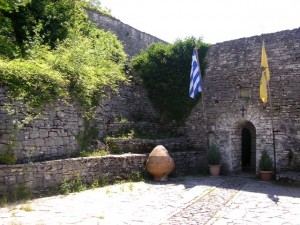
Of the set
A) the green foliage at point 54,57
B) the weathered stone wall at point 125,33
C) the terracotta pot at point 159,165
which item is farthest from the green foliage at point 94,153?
the weathered stone wall at point 125,33

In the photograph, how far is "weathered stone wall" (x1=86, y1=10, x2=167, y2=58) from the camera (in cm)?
1555

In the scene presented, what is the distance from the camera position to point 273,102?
1073 centimetres

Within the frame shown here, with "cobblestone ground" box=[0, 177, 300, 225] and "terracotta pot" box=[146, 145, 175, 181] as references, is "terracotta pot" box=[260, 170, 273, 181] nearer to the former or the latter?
"cobblestone ground" box=[0, 177, 300, 225]

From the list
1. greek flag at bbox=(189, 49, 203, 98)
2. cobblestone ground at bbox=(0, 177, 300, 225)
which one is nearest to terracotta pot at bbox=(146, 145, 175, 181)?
cobblestone ground at bbox=(0, 177, 300, 225)

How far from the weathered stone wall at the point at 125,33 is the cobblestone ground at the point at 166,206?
939 cm

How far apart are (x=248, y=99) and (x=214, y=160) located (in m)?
2.50

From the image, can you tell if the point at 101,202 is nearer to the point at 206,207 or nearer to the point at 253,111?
the point at 206,207

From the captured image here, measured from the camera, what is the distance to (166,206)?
6.91m

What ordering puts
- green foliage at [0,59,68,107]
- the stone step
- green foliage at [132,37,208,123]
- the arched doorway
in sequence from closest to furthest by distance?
1. green foliage at [0,59,68,107]
2. the stone step
3. green foliage at [132,37,208,123]
4. the arched doorway

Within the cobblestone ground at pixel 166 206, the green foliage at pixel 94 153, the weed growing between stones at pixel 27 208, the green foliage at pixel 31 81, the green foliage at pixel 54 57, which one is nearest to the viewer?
the cobblestone ground at pixel 166 206

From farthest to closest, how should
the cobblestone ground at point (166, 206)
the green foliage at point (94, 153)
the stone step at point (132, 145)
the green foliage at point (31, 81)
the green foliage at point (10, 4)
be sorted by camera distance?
the stone step at point (132, 145), the green foliage at point (94, 153), the green foliage at point (10, 4), the green foliage at point (31, 81), the cobblestone ground at point (166, 206)

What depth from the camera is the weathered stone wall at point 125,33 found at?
15.5 m

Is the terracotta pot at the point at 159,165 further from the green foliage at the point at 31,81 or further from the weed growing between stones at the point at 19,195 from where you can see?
the weed growing between stones at the point at 19,195

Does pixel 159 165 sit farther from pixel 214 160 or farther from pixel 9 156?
pixel 9 156
